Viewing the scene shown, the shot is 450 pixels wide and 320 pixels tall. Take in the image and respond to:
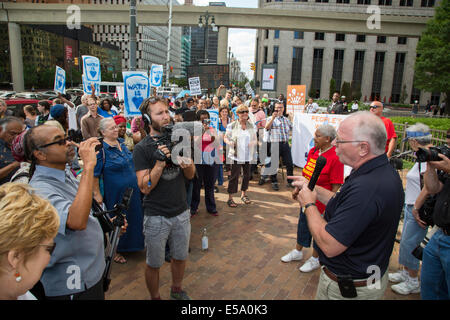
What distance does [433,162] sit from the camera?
7.68 ft

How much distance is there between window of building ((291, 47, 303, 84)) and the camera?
56.6 m

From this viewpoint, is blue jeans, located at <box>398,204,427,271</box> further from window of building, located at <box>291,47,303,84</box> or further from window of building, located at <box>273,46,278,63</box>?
window of building, located at <box>273,46,278,63</box>

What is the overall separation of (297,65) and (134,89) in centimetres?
5609

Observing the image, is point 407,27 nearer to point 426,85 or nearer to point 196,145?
point 426,85

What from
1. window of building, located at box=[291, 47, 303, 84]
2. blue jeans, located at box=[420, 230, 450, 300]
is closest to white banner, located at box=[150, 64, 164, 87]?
blue jeans, located at box=[420, 230, 450, 300]

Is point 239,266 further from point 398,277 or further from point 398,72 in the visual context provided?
point 398,72

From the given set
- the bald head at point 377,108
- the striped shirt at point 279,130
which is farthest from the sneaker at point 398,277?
the striped shirt at point 279,130

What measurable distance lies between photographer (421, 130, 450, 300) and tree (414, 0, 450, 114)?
36.0 metres

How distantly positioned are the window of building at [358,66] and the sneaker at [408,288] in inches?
2311

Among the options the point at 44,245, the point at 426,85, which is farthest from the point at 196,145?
the point at 426,85

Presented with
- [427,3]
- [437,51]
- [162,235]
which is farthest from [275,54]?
[162,235]

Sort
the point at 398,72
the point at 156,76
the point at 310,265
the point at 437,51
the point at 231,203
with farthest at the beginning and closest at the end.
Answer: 1. the point at 398,72
2. the point at 437,51
3. the point at 156,76
4. the point at 231,203
5. the point at 310,265

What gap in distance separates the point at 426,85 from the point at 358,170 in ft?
130

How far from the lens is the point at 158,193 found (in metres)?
2.89
